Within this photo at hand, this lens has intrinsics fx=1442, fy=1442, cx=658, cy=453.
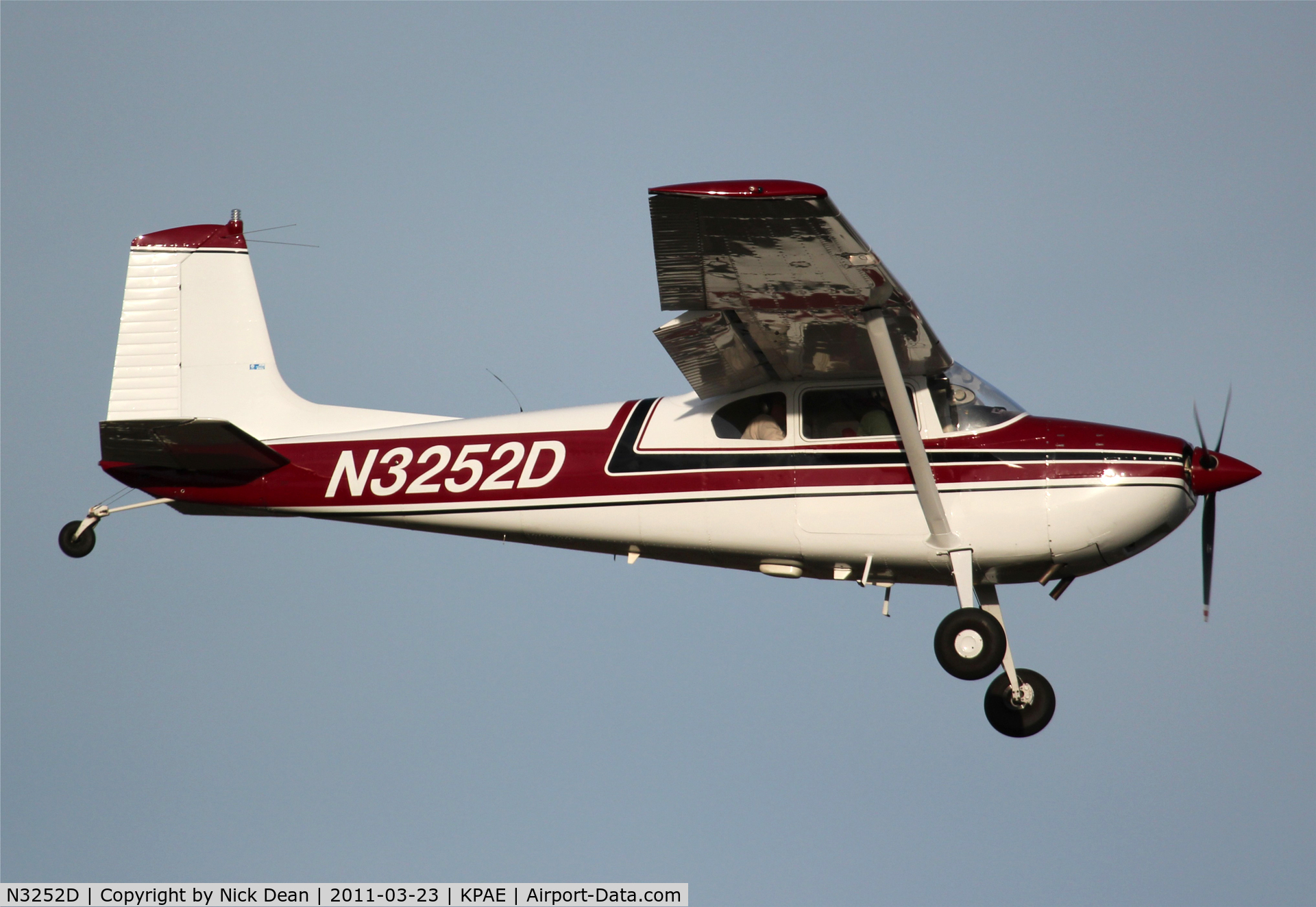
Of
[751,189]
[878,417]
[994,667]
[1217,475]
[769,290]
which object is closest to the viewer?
[751,189]

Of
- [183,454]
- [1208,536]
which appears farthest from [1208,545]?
[183,454]

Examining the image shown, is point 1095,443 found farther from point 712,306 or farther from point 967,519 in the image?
point 712,306

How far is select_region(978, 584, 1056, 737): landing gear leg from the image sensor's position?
11047mm

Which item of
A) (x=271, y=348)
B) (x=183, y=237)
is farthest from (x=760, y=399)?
(x=183, y=237)

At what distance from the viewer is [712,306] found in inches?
395

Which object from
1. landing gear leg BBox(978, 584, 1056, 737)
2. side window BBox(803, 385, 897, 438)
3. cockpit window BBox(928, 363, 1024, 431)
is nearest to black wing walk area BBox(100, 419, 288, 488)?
side window BBox(803, 385, 897, 438)

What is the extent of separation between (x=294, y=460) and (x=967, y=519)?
5.57 metres

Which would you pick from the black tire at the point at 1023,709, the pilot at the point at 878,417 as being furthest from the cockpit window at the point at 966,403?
the black tire at the point at 1023,709

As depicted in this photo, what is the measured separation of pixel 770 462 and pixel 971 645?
6.68ft

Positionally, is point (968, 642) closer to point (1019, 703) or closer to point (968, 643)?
point (968, 643)

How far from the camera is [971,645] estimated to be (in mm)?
10500

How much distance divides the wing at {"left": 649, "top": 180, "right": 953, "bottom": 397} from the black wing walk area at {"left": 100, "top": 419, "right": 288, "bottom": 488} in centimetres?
367

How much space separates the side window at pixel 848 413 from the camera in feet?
36.1

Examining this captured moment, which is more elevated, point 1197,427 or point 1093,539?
point 1197,427
